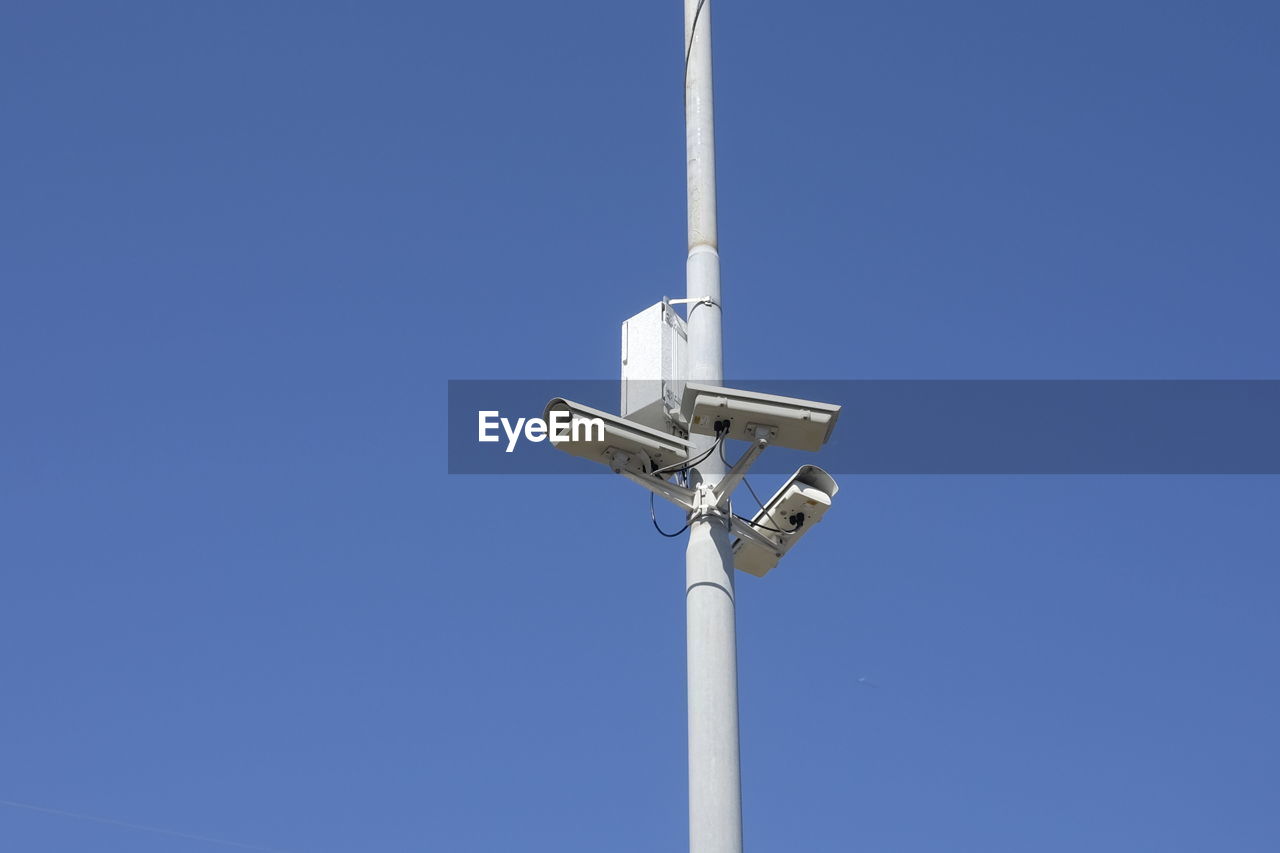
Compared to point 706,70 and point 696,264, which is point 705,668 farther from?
point 706,70

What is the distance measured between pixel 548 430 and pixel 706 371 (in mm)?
1437

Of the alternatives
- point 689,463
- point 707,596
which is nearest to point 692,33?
point 689,463

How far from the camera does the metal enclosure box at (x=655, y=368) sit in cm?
1478

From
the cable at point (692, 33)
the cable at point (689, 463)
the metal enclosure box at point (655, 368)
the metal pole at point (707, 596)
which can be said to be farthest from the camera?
the cable at point (692, 33)

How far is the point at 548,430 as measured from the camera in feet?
44.4

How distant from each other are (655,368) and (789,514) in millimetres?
1833

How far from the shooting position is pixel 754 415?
1308 cm

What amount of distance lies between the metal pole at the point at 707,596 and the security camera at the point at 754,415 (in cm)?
66

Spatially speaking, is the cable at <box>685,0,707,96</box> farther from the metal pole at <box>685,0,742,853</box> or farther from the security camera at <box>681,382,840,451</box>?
the security camera at <box>681,382,840,451</box>

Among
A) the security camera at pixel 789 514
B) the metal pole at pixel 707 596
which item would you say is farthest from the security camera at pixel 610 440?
the security camera at pixel 789 514

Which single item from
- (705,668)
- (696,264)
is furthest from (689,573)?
(696,264)

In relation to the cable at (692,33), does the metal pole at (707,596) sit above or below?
below

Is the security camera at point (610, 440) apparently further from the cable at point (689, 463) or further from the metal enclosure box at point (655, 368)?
the metal enclosure box at point (655, 368)

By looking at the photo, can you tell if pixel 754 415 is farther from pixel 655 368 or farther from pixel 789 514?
pixel 655 368
